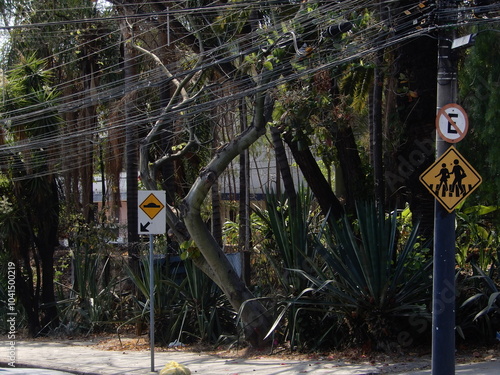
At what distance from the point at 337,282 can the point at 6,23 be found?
14461 millimetres

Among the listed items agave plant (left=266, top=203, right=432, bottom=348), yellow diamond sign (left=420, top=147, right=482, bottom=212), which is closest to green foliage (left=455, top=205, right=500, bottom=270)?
agave plant (left=266, top=203, right=432, bottom=348)

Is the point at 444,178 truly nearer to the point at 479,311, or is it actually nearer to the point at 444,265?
the point at 444,265

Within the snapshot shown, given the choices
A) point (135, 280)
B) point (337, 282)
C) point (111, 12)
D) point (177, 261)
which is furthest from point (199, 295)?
point (111, 12)

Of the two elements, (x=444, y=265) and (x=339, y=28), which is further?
(x=339, y=28)

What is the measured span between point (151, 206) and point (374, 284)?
13.3 feet

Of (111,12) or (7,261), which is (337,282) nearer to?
(7,261)

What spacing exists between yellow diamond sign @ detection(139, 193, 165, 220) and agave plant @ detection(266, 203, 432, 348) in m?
2.78

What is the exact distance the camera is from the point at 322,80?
12.6 m

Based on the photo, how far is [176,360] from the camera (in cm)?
1257

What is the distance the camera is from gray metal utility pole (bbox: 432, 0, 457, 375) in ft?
28.1

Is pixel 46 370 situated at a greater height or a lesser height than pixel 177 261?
lesser

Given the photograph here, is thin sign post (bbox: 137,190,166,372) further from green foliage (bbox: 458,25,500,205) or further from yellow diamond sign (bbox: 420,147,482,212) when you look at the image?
green foliage (bbox: 458,25,500,205)

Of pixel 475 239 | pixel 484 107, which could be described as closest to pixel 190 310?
pixel 475 239

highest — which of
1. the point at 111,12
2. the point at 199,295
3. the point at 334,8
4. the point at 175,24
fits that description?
the point at 111,12
